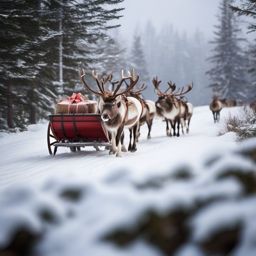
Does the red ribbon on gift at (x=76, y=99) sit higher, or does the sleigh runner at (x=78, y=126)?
the red ribbon on gift at (x=76, y=99)

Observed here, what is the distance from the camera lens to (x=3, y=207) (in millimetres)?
1957

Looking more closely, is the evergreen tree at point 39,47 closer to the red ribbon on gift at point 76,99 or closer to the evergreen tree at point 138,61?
the red ribbon on gift at point 76,99

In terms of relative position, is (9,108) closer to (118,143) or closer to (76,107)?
(76,107)

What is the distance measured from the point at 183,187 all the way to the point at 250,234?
0.41m

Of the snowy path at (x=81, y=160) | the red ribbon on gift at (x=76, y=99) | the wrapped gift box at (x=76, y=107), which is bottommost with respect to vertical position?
the snowy path at (x=81, y=160)

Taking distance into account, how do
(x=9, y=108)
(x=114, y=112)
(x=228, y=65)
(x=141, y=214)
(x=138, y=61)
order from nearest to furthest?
(x=141, y=214), (x=114, y=112), (x=9, y=108), (x=228, y=65), (x=138, y=61)

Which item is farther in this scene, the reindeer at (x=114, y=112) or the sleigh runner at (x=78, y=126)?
the sleigh runner at (x=78, y=126)

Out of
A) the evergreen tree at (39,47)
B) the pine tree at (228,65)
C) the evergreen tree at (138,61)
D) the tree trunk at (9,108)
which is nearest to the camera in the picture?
the evergreen tree at (39,47)

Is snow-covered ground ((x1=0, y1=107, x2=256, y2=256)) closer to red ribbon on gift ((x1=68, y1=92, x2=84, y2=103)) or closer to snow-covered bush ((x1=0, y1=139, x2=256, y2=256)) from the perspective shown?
snow-covered bush ((x1=0, y1=139, x2=256, y2=256))

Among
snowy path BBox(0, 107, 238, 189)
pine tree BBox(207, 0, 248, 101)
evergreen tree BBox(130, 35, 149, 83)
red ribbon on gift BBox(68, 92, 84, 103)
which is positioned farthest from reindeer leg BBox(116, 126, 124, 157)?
evergreen tree BBox(130, 35, 149, 83)

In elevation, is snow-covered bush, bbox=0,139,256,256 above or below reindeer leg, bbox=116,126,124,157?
above

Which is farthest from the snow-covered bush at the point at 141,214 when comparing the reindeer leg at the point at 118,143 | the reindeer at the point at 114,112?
the reindeer leg at the point at 118,143

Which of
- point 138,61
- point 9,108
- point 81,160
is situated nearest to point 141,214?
point 81,160

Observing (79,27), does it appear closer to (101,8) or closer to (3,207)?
(101,8)
